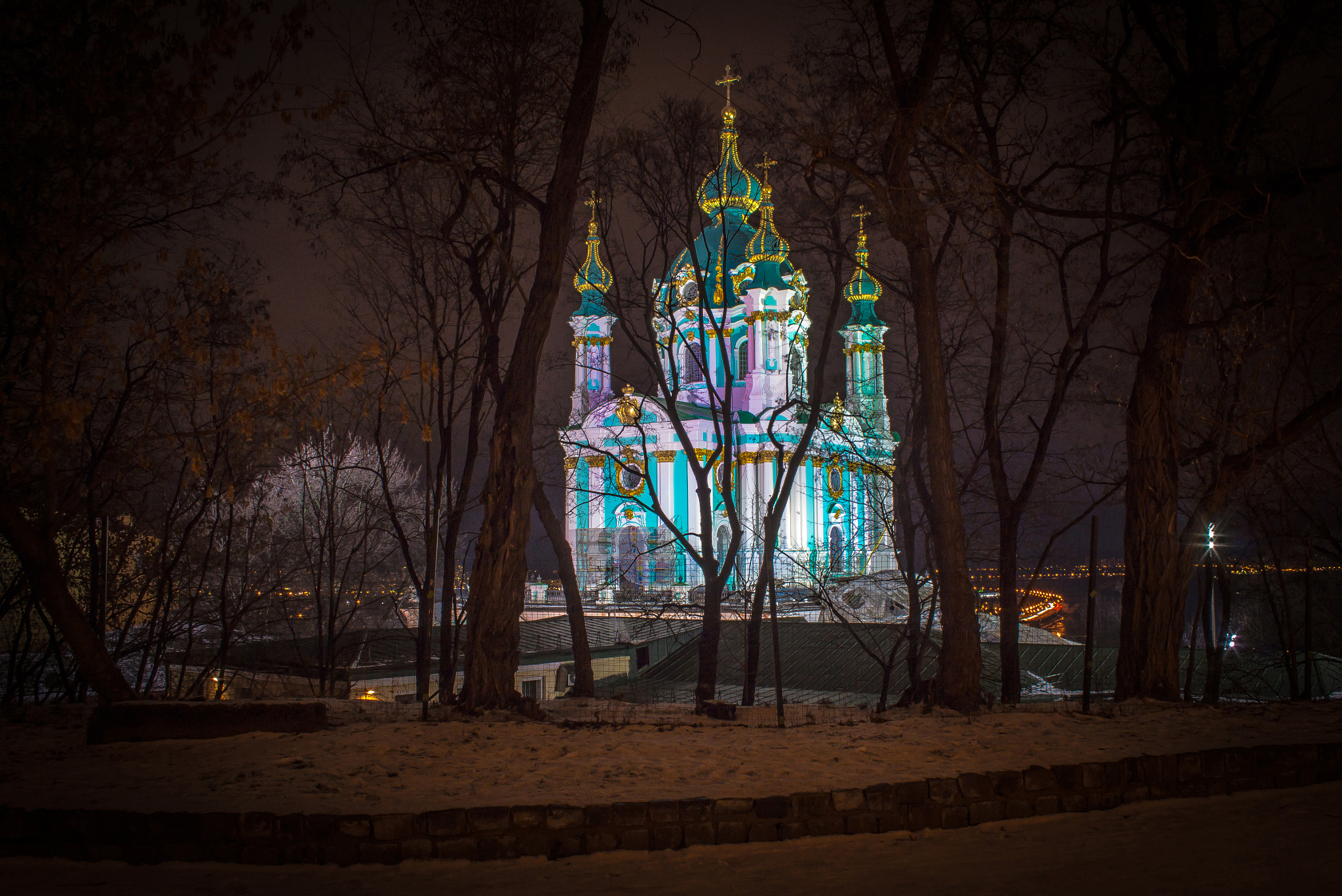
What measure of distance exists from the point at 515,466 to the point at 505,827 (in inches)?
177

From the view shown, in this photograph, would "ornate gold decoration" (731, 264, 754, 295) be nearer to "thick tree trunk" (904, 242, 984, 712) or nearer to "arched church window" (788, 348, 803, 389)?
"arched church window" (788, 348, 803, 389)

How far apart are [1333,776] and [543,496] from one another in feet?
30.1

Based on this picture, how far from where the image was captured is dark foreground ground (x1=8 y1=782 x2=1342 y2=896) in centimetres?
455

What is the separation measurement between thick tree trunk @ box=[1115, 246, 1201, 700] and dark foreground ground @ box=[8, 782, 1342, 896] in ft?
15.0

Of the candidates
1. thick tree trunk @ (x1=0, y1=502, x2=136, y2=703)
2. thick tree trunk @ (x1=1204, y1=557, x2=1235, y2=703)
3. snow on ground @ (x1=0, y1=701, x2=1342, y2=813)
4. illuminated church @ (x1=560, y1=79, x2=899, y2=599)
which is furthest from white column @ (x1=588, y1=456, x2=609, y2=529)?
snow on ground @ (x1=0, y1=701, x2=1342, y2=813)

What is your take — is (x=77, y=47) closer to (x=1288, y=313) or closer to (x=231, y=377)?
(x=231, y=377)

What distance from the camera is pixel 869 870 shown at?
4.83m

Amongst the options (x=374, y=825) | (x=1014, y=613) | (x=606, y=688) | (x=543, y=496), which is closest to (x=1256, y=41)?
(x=1014, y=613)

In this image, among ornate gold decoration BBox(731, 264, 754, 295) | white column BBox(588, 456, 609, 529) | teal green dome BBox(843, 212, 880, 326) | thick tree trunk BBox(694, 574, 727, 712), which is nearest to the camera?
thick tree trunk BBox(694, 574, 727, 712)

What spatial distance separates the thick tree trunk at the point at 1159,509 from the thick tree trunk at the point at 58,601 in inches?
383

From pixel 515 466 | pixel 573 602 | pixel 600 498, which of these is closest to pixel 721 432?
pixel 600 498

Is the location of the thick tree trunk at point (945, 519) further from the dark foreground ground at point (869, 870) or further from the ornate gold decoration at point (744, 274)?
the ornate gold decoration at point (744, 274)

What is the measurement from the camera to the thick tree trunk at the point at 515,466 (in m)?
9.00

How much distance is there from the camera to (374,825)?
196 inches
